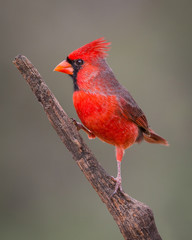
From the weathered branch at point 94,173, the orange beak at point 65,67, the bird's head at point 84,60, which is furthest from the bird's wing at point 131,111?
the weathered branch at point 94,173

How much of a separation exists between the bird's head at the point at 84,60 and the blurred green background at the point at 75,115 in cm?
216

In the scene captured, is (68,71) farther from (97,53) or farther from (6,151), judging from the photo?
(6,151)

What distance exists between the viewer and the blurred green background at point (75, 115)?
5332mm

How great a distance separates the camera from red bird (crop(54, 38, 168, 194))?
11.4ft

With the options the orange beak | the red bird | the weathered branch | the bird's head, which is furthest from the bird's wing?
the weathered branch

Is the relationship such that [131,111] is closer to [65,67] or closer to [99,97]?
[99,97]

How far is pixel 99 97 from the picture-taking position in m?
3.50

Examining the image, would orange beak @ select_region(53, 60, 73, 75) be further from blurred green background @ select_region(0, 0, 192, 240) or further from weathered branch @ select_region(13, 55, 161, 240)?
blurred green background @ select_region(0, 0, 192, 240)

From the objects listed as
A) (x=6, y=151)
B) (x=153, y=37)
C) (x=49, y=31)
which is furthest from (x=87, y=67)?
(x=153, y=37)

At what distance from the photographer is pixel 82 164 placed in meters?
3.15

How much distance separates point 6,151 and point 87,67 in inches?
101

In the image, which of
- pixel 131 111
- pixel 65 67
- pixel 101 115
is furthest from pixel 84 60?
pixel 131 111

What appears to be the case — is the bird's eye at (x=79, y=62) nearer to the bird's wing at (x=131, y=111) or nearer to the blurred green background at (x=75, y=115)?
the bird's wing at (x=131, y=111)

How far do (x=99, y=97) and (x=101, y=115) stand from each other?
15 centimetres
